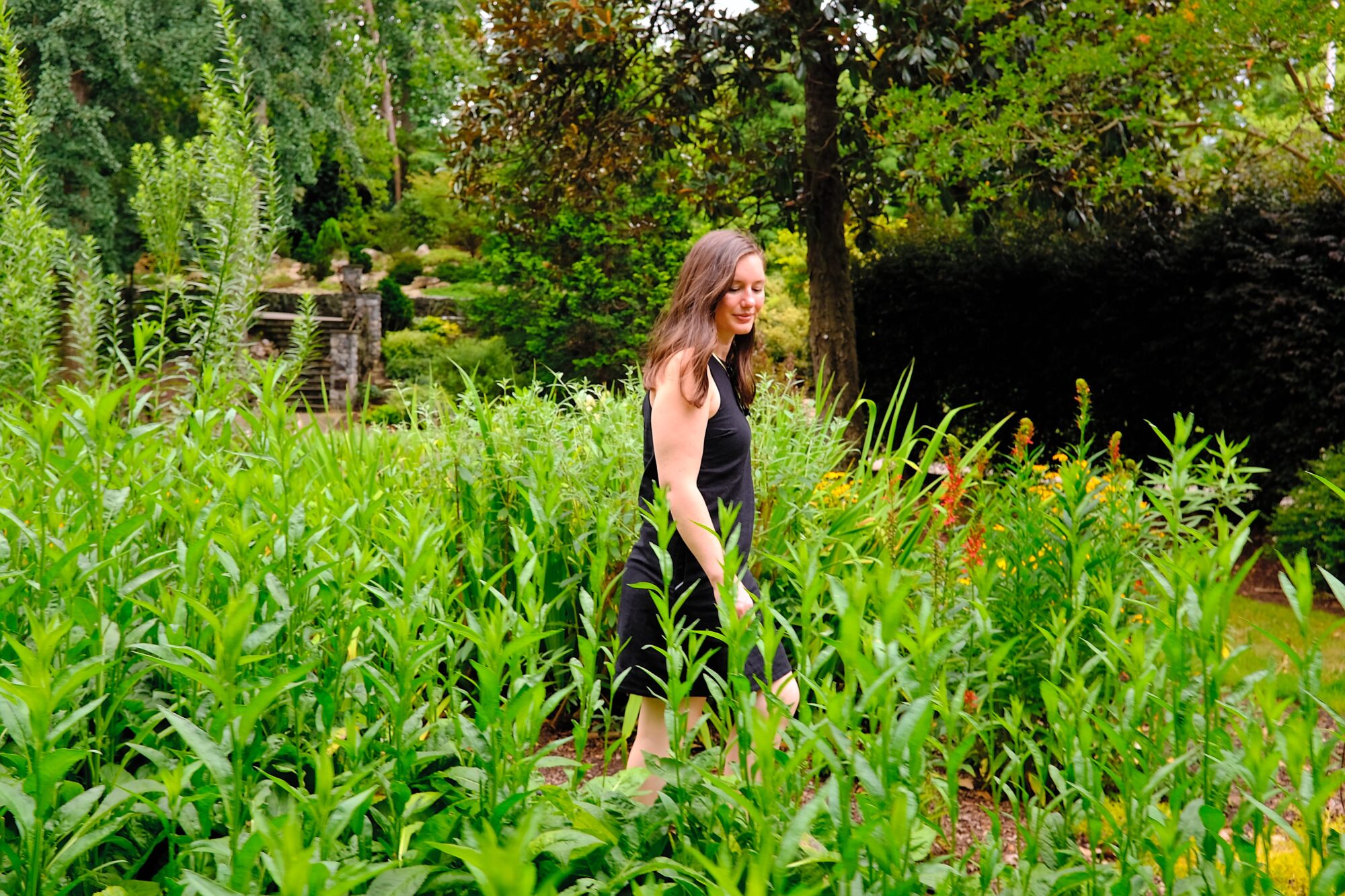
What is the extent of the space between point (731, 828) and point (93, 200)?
1848 cm

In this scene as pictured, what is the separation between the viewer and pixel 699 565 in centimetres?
277

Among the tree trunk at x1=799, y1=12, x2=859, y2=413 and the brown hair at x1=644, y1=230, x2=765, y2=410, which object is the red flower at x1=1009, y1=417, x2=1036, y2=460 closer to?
the brown hair at x1=644, y1=230, x2=765, y2=410

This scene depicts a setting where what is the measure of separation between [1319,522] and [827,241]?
4124 mm

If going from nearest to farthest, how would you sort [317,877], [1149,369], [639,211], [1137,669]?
[317,877] → [1137,669] → [1149,369] → [639,211]

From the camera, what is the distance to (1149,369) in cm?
945

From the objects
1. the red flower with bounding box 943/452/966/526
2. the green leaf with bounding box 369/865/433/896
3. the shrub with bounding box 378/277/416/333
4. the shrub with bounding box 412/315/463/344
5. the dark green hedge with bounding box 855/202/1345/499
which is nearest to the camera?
the green leaf with bounding box 369/865/433/896

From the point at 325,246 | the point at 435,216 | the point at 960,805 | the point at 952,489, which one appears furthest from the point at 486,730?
the point at 435,216

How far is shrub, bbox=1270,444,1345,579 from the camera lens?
7340 mm

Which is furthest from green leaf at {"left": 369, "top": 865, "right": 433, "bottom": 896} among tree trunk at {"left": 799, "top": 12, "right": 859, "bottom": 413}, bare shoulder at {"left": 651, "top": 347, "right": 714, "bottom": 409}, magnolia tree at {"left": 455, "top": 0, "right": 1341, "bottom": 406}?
tree trunk at {"left": 799, "top": 12, "right": 859, "bottom": 413}

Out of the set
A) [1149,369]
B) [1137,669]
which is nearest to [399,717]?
[1137,669]

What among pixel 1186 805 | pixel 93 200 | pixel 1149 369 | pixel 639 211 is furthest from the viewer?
pixel 93 200

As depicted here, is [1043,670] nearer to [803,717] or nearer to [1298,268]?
[803,717]

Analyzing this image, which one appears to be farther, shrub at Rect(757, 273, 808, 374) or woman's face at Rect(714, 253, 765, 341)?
shrub at Rect(757, 273, 808, 374)

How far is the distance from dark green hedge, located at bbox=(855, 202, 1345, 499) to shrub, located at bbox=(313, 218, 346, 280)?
19119 mm
